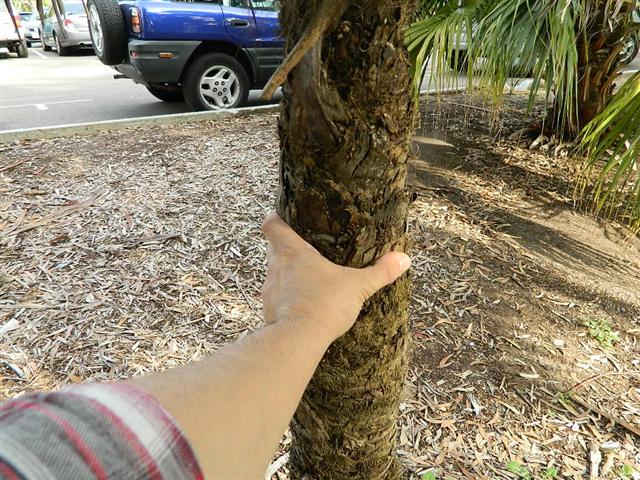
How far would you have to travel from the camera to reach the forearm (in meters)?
0.67

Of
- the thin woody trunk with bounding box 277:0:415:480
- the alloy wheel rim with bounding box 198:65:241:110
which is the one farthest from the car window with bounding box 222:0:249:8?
the thin woody trunk with bounding box 277:0:415:480

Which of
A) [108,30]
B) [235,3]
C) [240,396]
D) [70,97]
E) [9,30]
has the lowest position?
[70,97]

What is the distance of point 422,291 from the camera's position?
2824 mm

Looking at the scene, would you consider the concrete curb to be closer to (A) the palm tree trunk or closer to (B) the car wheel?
(A) the palm tree trunk

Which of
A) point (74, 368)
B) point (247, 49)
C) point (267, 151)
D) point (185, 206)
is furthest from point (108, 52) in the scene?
point (74, 368)

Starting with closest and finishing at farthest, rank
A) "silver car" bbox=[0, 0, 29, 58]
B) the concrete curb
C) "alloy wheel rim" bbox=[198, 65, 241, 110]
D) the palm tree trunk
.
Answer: the palm tree trunk → the concrete curb → "alloy wheel rim" bbox=[198, 65, 241, 110] → "silver car" bbox=[0, 0, 29, 58]

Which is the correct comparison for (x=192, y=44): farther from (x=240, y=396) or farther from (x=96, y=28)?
(x=240, y=396)

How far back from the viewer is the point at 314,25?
851mm

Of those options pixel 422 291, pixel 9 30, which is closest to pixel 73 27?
pixel 9 30

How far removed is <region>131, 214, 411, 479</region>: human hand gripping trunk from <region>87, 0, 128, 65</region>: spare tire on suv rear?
5567mm

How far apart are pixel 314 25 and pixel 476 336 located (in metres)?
2.09

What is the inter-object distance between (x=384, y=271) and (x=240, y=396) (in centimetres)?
52

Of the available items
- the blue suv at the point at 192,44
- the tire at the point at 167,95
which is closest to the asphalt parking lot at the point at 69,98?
the tire at the point at 167,95

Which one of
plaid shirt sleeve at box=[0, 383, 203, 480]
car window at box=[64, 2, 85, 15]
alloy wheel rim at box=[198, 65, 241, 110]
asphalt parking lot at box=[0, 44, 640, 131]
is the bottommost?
asphalt parking lot at box=[0, 44, 640, 131]
